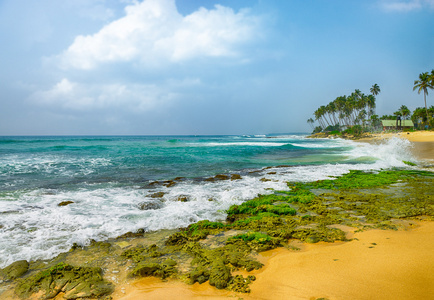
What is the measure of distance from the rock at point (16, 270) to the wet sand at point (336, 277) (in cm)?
195

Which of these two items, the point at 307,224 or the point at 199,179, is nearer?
the point at 307,224

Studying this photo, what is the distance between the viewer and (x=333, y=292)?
119 inches

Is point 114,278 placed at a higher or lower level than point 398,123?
lower

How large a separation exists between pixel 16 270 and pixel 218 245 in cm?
369

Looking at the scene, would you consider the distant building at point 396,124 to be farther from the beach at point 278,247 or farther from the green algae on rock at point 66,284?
the green algae on rock at point 66,284

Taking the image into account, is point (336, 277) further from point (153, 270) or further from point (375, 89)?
point (375, 89)

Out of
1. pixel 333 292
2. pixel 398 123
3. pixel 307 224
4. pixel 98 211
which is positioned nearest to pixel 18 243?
pixel 98 211

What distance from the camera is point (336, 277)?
11.0 feet

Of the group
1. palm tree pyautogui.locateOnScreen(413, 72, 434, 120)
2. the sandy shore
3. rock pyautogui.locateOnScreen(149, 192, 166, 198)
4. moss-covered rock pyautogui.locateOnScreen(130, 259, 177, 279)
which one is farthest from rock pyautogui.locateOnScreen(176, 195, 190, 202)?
palm tree pyautogui.locateOnScreen(413, 72, 434, 120)

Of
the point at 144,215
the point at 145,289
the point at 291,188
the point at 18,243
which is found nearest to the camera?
the point at 145,289

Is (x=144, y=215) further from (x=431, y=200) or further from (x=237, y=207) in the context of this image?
(x=431, y=200)

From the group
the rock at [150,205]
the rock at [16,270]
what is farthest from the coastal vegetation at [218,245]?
the rock at [150,205]

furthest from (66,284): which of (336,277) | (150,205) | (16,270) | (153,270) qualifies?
(336,277)

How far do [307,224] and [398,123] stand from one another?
8993cm
